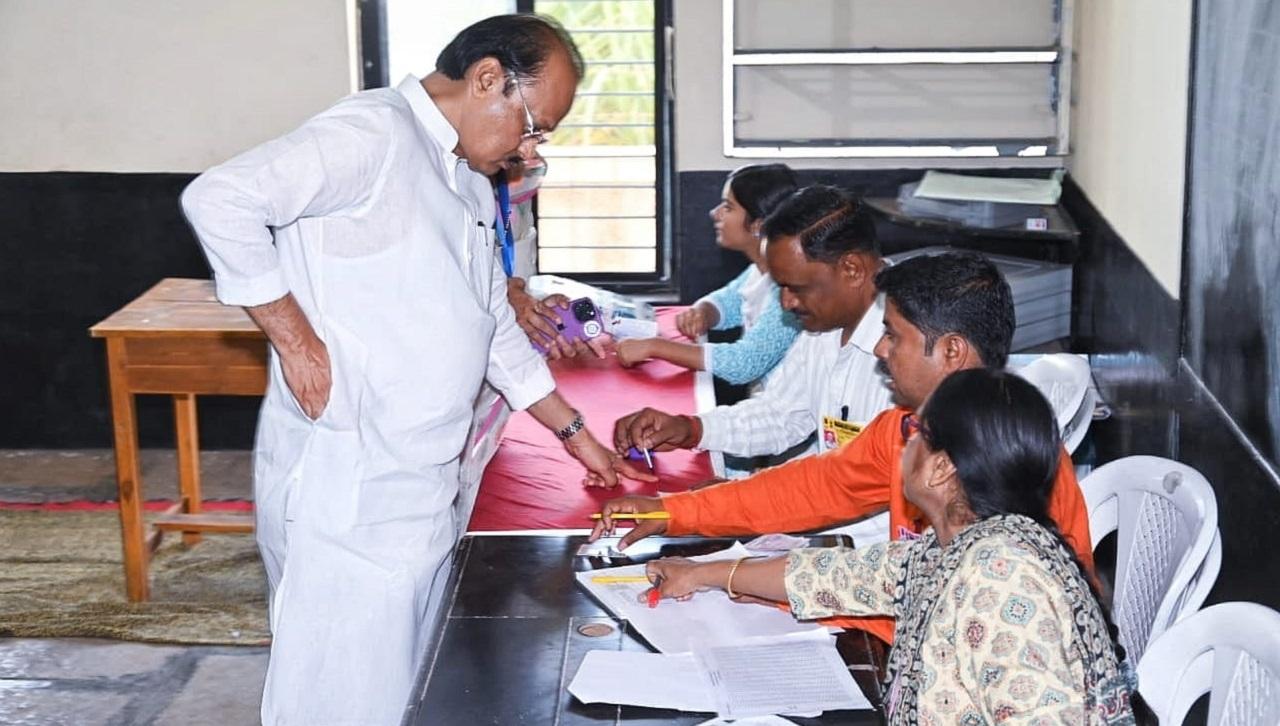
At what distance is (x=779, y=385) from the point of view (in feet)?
10.9

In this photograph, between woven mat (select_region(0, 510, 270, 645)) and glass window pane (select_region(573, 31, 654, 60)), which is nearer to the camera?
woven mat (select_region(0, 510, 270, 645))

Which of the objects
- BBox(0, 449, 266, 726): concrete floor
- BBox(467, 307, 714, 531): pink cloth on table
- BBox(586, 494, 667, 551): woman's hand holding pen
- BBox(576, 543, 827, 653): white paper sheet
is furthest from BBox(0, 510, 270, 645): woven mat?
BBox(576, 543, 827, 653): white paper sheet

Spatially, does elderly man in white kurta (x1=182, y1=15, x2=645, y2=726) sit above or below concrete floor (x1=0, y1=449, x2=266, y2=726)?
above

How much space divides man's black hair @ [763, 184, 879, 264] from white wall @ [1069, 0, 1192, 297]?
0.67 meters

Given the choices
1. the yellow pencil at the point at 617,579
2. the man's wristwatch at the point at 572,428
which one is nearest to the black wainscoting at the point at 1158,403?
the yellow pencil at the point at 617,579

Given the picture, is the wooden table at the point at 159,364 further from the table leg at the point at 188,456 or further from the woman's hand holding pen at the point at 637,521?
the woman's hand holding pen at the point at 637,521

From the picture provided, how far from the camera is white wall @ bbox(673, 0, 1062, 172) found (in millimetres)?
5020

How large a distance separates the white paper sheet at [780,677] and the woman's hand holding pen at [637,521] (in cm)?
42

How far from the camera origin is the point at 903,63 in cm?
490

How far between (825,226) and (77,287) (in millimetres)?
3534

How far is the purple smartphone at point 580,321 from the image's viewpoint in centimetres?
360

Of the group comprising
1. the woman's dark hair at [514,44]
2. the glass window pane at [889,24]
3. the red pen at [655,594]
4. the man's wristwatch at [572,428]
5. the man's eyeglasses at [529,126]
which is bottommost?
the red pen at [655,594]

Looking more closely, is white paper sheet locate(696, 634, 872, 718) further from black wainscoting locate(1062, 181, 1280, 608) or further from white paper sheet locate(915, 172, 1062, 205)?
white paper sheet locate(915, 172, 1062, 205)

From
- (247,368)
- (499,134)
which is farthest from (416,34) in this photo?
(499,134)
